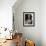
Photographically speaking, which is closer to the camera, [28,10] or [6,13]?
[6,13]

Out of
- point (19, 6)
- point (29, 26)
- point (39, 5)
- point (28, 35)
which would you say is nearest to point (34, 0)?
point (39, 5)

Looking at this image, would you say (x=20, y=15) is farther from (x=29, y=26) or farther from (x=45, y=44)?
(x=45, y=44)

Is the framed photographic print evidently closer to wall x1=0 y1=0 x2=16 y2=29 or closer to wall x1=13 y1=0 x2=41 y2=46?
wall x1=13 y1=0 x2=41 y2=46

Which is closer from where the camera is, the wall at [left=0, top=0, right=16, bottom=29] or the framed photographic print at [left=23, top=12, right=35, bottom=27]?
the wall at [left=0, top=0, right=16, bottom=29]

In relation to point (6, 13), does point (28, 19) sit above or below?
below

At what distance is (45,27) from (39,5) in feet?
3.97

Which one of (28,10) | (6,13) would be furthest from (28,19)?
(6,13)

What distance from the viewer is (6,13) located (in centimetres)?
432

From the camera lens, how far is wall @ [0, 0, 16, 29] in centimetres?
428

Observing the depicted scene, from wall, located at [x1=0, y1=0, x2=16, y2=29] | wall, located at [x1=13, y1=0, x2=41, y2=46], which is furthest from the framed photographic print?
wall, located at [x1=0, y1=0, x2=16, y2=29]

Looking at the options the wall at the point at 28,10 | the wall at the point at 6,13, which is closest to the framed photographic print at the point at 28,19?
the wall at the point at 28,10

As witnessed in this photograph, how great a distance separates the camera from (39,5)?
5445 mm

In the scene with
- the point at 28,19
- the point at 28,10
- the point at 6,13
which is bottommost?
the point at 28,19

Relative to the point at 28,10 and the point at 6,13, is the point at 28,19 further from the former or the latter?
the point at 6,13
